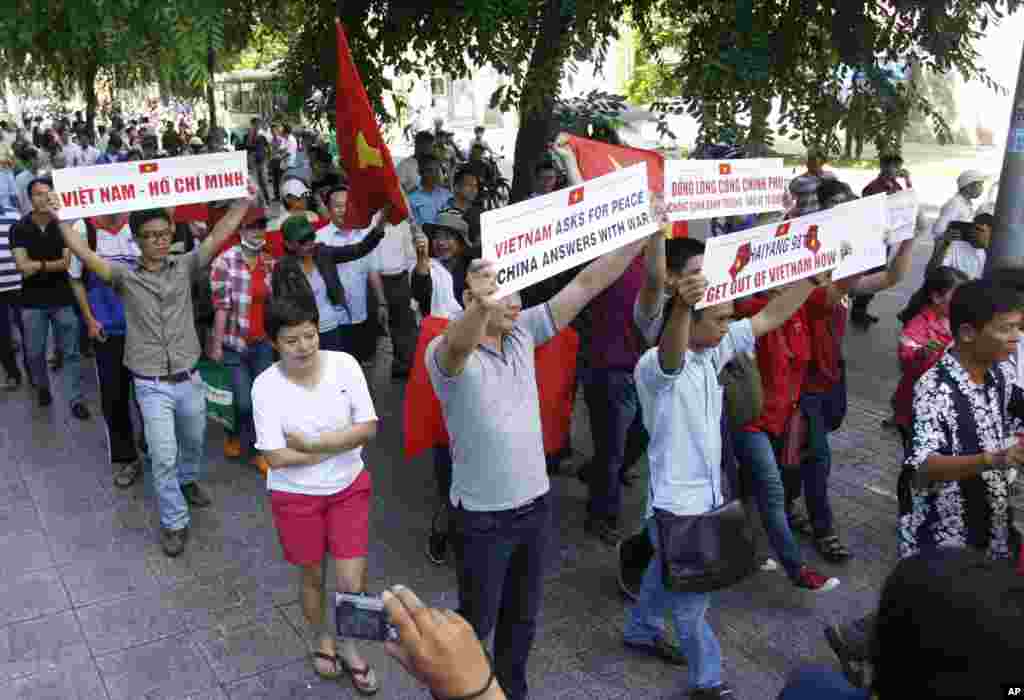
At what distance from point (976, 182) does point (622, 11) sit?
349 centimetres

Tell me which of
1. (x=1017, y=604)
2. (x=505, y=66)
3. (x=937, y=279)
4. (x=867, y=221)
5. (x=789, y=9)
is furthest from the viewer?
(x=505, y=66)

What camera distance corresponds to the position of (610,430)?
5.15 m

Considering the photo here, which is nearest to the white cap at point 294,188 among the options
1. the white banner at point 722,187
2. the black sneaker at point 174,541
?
the black sneaker at point 174,541

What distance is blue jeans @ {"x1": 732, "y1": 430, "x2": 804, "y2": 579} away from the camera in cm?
445

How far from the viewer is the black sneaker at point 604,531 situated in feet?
17.0

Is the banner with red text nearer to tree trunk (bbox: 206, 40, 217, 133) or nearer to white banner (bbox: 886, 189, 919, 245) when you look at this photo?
tree trunk (bbox: 206, 40, 217, 133)

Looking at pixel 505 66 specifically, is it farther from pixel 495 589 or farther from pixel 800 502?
pixel 495 589

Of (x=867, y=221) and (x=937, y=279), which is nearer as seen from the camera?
(x=867, y=221)

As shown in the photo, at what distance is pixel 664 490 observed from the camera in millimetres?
3584

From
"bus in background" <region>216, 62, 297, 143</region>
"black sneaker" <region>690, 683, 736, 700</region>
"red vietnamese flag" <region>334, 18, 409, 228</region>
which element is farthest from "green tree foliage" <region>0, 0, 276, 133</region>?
"bus in background" <region>216, 62, 297, 143</region>

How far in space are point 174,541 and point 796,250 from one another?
3.55m

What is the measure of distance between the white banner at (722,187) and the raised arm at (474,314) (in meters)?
1.05

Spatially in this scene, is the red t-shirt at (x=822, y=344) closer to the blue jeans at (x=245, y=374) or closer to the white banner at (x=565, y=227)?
the white banner at (x=565, y=227)

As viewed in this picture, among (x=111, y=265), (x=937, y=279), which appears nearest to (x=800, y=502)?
(x=937, y=279)
